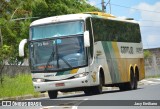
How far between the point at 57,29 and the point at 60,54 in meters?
1.28

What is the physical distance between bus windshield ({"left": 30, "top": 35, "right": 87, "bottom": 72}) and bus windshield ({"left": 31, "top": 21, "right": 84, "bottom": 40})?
291mm

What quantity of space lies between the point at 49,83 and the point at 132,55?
8160 millimetres

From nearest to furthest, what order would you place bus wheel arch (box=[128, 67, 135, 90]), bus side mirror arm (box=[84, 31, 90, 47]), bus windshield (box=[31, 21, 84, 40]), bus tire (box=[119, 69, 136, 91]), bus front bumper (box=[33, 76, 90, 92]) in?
bus side mirror arm (box=[84, 31, 90, 47])
bus front bumper (box=[33, 76, 90, 92])
bus windshield (box=[31, 21, 84, 40])
bus wheel arch (box=[128, 67, 135, 90])
bus tire (box=[119, 69, 136, 91])

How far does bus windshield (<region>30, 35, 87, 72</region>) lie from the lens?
22.3m

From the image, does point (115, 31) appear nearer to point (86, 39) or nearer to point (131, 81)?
point (131, 81)

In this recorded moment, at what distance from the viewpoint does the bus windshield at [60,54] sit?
22320 mm

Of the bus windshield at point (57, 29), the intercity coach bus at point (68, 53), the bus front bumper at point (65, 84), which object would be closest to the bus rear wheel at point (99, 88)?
the intercity coach bus at point (68, 53)

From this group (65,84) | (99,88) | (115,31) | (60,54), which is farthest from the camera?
(115,31)

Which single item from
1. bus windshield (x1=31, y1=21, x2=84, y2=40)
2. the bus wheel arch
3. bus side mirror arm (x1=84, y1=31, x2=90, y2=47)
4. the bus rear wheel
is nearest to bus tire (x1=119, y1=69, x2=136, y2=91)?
the bus wheel arch

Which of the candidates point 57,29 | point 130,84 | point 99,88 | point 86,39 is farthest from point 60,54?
point 130,84

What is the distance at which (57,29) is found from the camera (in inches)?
907

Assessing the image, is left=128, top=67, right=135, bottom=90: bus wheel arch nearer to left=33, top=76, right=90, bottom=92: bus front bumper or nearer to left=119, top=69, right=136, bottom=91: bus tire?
left=119, top=69, right=136, bottom=91: bus tire

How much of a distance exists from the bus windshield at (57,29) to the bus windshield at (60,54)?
29cm

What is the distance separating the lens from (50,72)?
22469 millimetres
